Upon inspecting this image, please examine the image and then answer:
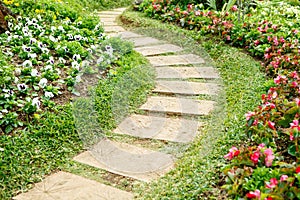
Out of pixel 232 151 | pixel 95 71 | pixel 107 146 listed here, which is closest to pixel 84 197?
pixel 107 146

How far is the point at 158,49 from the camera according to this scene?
209 inches

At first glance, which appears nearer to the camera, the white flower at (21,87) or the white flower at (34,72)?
the white flower at (21,87)

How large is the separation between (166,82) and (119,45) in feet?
2.59

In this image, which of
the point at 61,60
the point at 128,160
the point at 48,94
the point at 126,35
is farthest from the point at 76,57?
the point at 126,35

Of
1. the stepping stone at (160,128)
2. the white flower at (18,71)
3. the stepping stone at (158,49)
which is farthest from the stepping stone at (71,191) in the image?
the stepping stone at (158,49)

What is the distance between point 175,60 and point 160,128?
1.55 meters

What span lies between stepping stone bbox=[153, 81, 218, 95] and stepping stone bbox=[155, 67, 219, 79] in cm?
15

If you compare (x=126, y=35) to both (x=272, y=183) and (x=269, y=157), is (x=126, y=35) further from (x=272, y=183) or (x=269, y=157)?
(x=272, y=183)

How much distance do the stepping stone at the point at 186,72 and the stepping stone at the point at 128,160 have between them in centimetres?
138

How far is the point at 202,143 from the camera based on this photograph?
335 cm

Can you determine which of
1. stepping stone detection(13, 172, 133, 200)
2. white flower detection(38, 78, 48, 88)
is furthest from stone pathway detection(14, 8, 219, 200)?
white flower detection(38, 78, 48, 88)

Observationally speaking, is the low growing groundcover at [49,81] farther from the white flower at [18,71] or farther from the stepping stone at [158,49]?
the stepping stone at [158,49]

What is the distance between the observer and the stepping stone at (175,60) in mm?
4895

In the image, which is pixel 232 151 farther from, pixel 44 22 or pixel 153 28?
pixel 153 28
